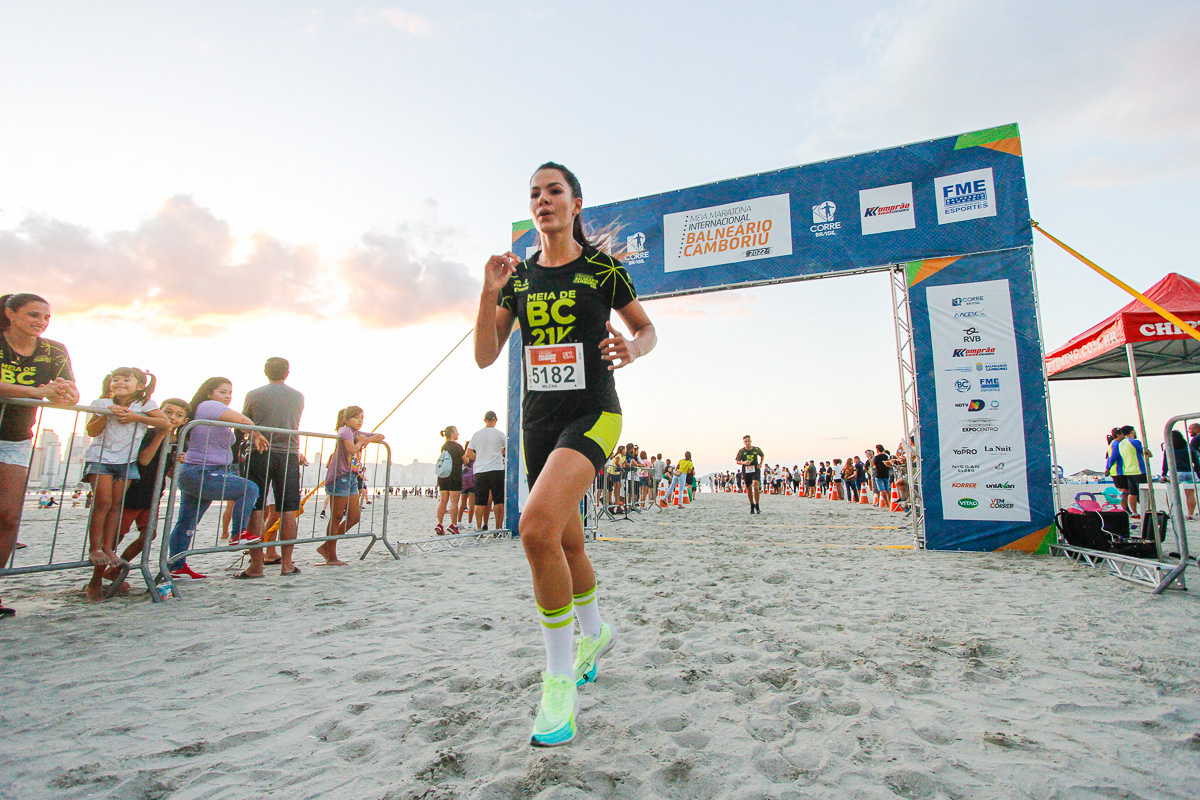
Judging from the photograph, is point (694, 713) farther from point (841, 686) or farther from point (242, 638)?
point (242, 638)

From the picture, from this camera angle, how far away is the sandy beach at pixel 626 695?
5.42 feet

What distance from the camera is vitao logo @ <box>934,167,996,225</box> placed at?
7027mm

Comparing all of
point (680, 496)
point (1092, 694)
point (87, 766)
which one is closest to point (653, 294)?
point (1092, 694)

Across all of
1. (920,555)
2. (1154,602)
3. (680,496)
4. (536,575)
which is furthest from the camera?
(680,496)

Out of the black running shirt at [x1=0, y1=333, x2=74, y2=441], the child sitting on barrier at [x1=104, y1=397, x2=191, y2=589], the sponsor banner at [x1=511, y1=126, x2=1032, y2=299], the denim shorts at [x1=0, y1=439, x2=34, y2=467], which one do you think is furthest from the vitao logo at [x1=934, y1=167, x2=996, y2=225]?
the denim shorts at [x1=0, y1=439, x2=34, y2=467]

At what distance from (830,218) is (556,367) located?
687 centimetres

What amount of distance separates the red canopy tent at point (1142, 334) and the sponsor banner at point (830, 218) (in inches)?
84.0

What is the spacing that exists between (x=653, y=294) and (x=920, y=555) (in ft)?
16.3

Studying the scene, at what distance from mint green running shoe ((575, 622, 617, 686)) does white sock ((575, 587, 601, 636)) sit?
0.03 m

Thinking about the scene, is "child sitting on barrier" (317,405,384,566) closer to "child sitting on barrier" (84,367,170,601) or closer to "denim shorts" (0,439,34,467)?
"child sitting on barrier" (84,367,170,601)

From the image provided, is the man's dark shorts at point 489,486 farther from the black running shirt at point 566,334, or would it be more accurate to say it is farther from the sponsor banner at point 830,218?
the black running shirt at point 566,334

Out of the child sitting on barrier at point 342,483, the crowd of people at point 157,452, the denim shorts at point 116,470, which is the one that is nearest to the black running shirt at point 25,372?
the crowd of people at point 157,452

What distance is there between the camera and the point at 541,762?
1.74 m

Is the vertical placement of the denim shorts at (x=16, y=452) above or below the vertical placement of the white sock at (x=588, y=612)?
above
